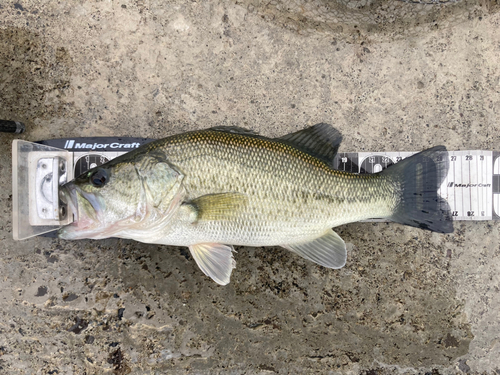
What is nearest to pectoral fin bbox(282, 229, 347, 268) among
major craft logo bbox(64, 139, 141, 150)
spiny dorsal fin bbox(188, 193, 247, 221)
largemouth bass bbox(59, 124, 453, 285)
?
largemouth bass bbox(59, 124, 453, 285)

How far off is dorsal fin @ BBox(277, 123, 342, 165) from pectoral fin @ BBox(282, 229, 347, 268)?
471mm

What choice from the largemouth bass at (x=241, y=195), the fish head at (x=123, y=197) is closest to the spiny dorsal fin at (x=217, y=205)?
the largemouth bass at (x=241, y=195)

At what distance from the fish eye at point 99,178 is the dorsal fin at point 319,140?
1026mm

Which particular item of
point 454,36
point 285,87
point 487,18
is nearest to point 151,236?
point 285,87

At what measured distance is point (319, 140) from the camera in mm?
1954

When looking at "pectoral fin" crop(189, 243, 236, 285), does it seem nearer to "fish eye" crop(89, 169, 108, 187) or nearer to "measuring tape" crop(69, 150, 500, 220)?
"fish eye" crop(89, 169, 108, 187)

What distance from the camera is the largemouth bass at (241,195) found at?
1.70 meters

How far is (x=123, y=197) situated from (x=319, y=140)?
1.17 m

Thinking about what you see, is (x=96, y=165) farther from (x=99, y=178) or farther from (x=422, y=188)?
(x=422, y=188)

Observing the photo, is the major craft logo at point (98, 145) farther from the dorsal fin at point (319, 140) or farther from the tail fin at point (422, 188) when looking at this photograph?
the tail fin at point (422, 188)

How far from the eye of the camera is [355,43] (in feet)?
7.71

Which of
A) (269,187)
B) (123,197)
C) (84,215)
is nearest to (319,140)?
(269,187)

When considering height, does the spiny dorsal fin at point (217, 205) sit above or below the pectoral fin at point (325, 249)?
above

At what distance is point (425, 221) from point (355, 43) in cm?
136
